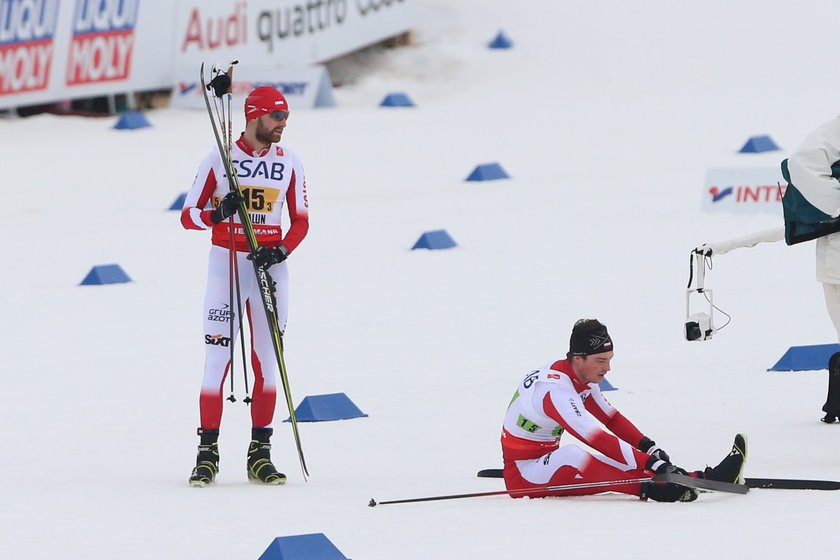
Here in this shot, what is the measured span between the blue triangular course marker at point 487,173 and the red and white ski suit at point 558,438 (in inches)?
370

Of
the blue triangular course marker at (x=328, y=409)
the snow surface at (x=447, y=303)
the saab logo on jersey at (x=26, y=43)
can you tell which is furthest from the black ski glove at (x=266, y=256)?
the saab logo on jersey at (x=26, y=43)

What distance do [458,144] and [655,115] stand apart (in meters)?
2.55

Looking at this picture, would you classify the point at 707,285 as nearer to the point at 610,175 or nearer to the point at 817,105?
the point at 610,175

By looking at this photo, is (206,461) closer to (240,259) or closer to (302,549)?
(240,259)

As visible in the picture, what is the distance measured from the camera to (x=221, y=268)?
725cm

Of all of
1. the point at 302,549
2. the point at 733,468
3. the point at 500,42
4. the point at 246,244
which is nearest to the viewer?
the point at 302,549

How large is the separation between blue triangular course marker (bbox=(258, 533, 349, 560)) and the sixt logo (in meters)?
9.10

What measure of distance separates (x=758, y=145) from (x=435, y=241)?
5105 millimetres

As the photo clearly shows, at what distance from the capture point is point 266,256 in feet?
23.2

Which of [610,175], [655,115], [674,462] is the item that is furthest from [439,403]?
[655,115]

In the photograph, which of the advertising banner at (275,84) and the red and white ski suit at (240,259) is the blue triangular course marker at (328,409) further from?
the advertising banner at (275,84)

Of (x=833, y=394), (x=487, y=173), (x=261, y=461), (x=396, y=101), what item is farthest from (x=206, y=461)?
(x=396, y=101)

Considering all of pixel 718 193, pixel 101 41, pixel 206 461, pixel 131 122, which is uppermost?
pixel 101 41

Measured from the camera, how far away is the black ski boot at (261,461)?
23.3 ft
